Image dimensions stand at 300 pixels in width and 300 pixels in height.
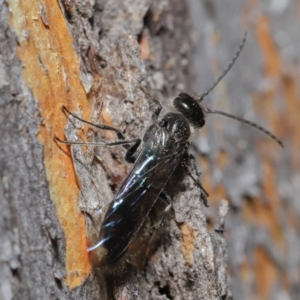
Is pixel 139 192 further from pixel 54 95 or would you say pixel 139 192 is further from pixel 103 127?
pixel 54 95

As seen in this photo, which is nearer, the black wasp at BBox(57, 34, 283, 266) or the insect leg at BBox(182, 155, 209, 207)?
the black wasp at BBox(57, 34, 283, 266)

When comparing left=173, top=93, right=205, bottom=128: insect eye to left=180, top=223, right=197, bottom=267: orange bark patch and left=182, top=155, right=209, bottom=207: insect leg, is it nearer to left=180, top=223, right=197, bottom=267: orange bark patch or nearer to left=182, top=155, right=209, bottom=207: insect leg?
left=182, top=155, right=209, bottom=207: insect leg

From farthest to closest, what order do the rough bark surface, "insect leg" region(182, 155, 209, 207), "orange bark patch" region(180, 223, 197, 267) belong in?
1. "insect leg" region(182, 155, 209, 207)
2. "orange bark patch" region(180, 223, 197, 267)
3. the rough bark surface

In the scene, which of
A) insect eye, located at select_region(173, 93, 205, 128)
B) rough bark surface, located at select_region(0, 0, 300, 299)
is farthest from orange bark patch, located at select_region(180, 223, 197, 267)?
insect eye, located at select_region(173, 93, 205, 128)

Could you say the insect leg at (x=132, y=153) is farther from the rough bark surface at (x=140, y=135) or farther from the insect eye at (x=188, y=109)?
the insect eye at (x=188, y=109)

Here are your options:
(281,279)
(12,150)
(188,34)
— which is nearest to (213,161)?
(188,34)

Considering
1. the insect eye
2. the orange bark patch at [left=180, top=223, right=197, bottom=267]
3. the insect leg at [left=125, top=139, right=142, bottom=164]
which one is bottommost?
the orange bark patch at [left=180, top=223, right=197, bottom=267]

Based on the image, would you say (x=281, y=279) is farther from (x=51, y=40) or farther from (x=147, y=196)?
Answer: (x=51, y=40)

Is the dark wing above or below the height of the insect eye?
below
